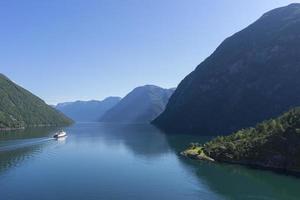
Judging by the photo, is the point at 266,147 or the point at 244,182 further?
the point at 266,147

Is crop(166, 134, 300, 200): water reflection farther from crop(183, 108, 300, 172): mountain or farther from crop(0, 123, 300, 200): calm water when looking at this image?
crop(183, 108, 300, 172): mountain

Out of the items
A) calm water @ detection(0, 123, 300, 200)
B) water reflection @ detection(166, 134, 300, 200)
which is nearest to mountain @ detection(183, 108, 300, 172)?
water reflection @ detection(166, 134, 300, 200)

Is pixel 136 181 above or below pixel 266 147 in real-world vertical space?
below

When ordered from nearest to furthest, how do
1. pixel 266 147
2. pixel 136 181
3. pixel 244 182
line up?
pixel 136 181 < pixel 244 182 < pixel 266 147

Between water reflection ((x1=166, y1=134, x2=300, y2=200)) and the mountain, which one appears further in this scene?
the mountain

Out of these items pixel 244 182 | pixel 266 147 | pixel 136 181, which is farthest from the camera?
pixel 266 147

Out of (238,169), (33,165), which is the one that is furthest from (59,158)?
(238,169)

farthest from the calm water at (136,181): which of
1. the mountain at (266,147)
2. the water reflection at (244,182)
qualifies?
the mountain at (266,147)

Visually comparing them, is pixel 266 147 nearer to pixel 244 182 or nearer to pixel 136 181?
pixel 244 182

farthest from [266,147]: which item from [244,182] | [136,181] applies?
[136,181]
